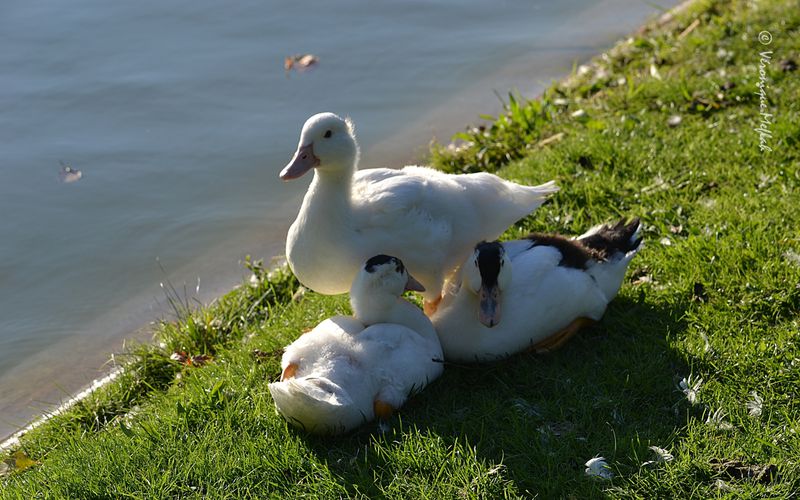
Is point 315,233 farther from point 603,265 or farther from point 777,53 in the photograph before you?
point 777,53

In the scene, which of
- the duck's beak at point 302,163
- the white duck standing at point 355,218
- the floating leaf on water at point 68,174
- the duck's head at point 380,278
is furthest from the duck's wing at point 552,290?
the floating leaf on water at point 68,174

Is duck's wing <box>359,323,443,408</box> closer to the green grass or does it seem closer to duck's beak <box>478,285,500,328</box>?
the green grass

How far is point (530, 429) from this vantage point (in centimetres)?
389

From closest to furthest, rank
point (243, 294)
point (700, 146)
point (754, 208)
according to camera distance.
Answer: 1. point (754, 208)
2. point (243, 294)
3. point (700, 146)

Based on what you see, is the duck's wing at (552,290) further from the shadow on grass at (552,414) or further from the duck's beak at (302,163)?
the duck's beak at (302,163)

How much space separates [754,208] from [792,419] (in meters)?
1.85

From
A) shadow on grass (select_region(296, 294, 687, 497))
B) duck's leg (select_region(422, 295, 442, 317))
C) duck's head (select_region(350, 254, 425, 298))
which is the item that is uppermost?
duck's head (select_region(350, 254, 425, 298))

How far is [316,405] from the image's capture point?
378cm

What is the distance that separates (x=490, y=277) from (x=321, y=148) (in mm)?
1046

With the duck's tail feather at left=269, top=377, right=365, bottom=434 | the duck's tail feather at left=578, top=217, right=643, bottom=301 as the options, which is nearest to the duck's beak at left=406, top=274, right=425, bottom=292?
the duck's tail feather at left=269, top=377, right=365, bottom=434

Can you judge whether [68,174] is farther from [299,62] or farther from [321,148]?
[321,148]

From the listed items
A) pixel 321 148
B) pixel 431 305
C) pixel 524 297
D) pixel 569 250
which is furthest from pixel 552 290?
pixel 321 148

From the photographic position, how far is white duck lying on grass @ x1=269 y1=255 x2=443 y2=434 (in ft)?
12.6

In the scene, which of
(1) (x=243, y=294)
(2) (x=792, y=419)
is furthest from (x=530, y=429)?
(1) (x=243, y=294)
